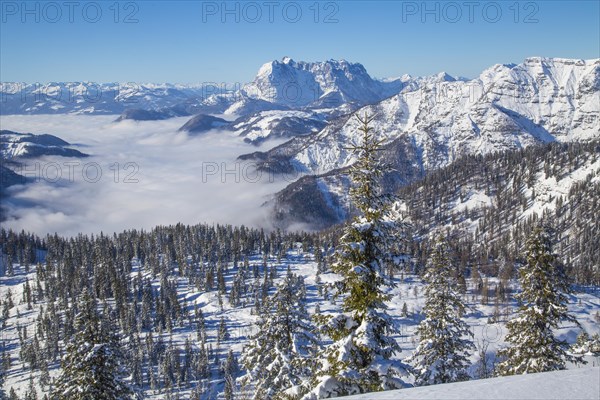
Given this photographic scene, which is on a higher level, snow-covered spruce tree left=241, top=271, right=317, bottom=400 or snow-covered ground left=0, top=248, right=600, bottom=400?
snow-covered spruce tree left=241, top=271, right=317, bottom=400

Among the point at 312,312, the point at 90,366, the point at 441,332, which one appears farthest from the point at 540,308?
the point at 312,312

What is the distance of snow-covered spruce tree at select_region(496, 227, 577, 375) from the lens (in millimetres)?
25422

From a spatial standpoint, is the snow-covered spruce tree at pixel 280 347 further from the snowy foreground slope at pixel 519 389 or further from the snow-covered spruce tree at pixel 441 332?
the snowy foreground slope at pixel 519 389

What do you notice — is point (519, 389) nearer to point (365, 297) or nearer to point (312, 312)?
point (365, 297)

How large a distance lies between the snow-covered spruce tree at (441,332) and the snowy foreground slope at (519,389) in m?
14.4

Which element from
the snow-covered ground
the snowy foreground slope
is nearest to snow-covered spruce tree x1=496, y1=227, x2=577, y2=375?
the snowy foreground slope

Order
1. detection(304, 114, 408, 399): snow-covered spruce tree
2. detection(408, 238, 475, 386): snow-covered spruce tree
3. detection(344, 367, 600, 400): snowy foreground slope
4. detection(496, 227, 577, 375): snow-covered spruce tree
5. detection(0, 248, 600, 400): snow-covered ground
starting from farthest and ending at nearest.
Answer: detection(0, 248, 600, 400): snow-covered ground, detection(408, 238, 475, 386): snow-covered spruce tree, detection(496, 227, 577, 375): snow-covered spruce tree, detection(304, 114, 408, 399): snow-covered spruce tree, detection(344, 367, 600, 400): snowy foreground slope

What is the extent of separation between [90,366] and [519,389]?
78.0 feet

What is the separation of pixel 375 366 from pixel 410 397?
4.19 meters

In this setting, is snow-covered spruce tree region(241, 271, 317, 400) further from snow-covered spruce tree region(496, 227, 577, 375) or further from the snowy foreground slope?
snow-covered spruce tree region(496, 227, 577, 375)

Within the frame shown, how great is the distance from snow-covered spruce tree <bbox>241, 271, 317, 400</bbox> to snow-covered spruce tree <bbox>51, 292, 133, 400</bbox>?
831 centimetres

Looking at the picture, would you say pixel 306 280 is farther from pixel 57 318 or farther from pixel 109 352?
pixel 109 352

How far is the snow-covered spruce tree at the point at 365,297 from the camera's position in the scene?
17.1m

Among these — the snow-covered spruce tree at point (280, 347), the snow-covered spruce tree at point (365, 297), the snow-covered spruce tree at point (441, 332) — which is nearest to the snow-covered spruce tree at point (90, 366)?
the snow-covered spruce tree at point (280, 347)
